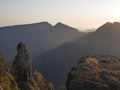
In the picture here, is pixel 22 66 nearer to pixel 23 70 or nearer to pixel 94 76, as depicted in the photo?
pixel 23 70

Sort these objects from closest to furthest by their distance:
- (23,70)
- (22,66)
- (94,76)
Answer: (94,76), (23,70), (22,66)

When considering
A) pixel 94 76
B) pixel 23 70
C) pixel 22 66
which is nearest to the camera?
pixel 94 76

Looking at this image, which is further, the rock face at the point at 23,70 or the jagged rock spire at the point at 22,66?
the jagged rock spire at the point at 22,66

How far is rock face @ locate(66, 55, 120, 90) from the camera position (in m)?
86.4

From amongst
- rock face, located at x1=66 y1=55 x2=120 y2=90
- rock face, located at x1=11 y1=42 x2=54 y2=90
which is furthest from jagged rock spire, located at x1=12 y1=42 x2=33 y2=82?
rock face, located at x1=66 y1=55 x2=120 y2=90

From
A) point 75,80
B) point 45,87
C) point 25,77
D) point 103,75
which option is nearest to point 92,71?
point 103,75

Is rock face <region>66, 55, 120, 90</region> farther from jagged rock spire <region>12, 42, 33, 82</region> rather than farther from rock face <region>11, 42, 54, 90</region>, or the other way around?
jagged rock spire <region>12, 42, 33, 82</region>

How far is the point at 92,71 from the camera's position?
98.8 meters

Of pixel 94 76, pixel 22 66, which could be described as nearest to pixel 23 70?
pixel 22 66

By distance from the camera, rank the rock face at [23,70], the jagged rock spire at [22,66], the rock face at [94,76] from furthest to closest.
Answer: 1. the jagged rock spire at [22,66]
2. the rock face at [23,70]
3. the rock face at [94,76]

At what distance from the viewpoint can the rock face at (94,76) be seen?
3401 inches

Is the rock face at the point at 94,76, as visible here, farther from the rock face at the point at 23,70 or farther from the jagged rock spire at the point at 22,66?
the jagged rock spire at the point at 22,66

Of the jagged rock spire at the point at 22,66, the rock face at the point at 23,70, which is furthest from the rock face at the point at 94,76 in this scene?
the jagged rock spire at the point at 22,66

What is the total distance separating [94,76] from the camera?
9400 cm
